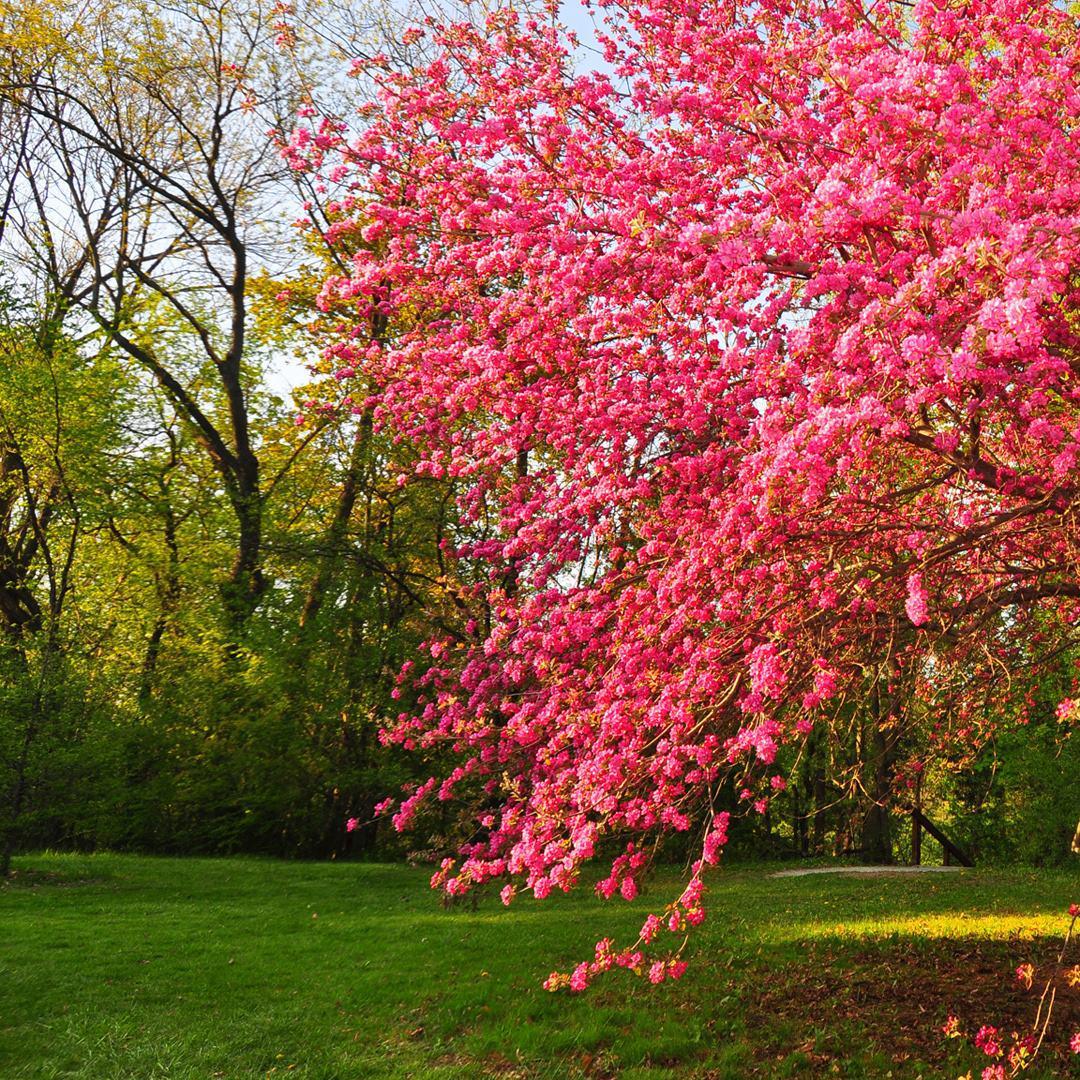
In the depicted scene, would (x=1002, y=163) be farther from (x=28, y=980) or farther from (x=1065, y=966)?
(x=28, y=980)

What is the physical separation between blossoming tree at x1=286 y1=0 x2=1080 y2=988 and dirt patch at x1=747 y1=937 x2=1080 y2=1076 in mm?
1861

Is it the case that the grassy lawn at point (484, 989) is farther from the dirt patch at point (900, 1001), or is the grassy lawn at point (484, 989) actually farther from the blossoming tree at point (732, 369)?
the blossoming tree at point (732, 369)

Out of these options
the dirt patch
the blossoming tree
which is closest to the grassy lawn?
the dirt patch

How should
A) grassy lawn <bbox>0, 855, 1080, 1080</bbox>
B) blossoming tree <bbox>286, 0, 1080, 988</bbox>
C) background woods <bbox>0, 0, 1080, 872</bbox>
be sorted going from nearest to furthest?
1. blossoming tree <bbox>286, 0, 1080, 988</bbox>
2. grassy lawn <bbox>0, 855, 1080, 1080</bbox>
3. background woods <bbox>0, 0, 1080, 872</bbox>

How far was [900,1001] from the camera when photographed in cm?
667

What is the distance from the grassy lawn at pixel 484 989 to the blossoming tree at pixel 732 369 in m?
1.79

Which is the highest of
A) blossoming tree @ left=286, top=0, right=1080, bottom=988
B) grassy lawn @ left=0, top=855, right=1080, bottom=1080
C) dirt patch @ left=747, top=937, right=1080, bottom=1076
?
blossoming tree @ left=286, top=0, right=1080, bottom=988

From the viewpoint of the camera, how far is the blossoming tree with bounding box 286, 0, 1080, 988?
3852 mm

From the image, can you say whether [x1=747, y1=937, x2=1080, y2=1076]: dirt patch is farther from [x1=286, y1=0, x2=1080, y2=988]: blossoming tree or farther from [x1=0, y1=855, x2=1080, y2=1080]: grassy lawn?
[x1=286, y1=0, x2=1080, y2=988]: blossoming tree

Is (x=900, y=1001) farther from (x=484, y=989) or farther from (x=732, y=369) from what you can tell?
(x=732, y=369)

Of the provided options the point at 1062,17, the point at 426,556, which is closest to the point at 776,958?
the point at 1062,17

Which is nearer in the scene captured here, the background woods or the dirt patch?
the dirt patch

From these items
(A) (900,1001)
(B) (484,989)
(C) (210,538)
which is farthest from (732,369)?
(C) (210,538)

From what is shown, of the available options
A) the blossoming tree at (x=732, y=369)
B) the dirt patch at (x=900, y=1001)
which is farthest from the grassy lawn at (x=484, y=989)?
the blossoming tree at (x=732, y=369)
